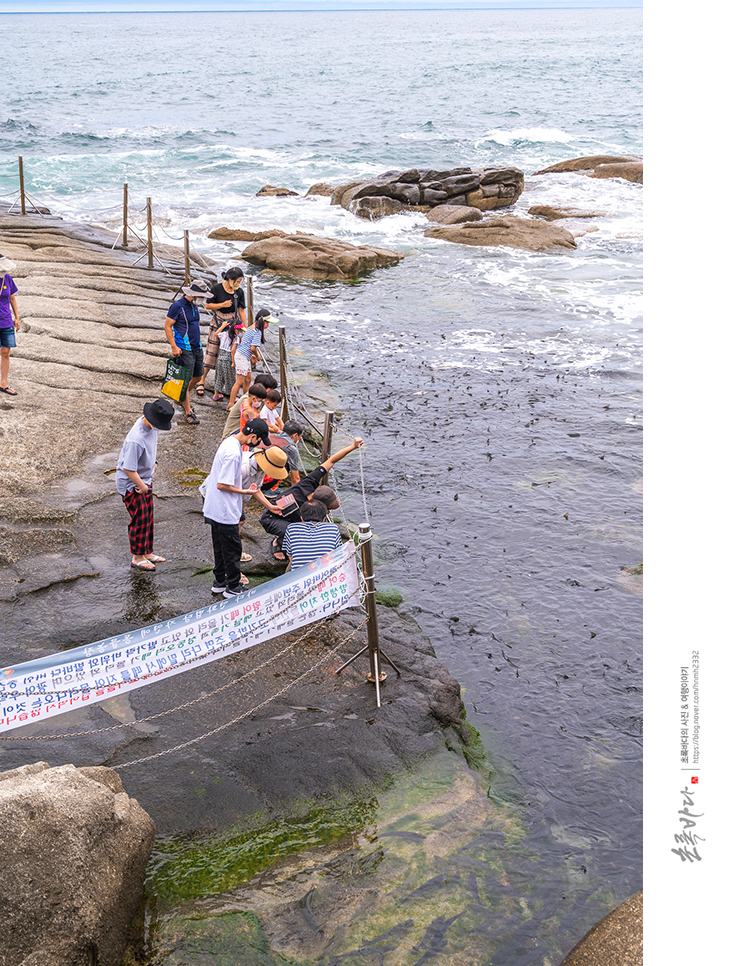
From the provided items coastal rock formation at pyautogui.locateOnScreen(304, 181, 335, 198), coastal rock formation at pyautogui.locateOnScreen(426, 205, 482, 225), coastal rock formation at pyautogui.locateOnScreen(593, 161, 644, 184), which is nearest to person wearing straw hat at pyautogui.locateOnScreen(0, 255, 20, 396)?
coastal rock formation at pyautogui.locateOnScreen(426, 205, 482, 225)

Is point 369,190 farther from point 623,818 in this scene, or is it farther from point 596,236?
point 623,818

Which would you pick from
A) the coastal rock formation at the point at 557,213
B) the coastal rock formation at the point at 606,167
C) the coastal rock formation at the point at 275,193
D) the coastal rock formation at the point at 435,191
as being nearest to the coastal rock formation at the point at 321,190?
the coastal rock formation at the point at 275,193

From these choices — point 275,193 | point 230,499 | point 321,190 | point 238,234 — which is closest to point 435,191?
point 321,190

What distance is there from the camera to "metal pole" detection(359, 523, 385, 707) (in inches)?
262

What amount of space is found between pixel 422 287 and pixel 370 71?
94.8 meters

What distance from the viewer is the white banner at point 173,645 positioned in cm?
563

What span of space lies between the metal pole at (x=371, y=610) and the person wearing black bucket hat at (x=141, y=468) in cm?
215

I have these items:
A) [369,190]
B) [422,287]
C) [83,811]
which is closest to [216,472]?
[83,811]

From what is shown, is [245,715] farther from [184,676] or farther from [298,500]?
[298,500]

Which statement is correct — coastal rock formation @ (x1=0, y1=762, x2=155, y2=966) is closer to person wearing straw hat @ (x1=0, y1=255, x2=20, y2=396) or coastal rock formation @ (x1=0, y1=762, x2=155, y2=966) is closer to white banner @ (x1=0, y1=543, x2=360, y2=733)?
white banner @ (x1=0, y1=543, x2=360, y2=733)

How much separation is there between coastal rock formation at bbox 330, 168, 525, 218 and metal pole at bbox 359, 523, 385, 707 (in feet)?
86.3

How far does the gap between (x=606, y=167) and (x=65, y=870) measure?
39860mm

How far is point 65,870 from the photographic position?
4559mm

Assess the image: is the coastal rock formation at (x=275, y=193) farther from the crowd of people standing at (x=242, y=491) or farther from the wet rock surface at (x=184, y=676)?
the crowd of people standing at (x=242, y=491)
